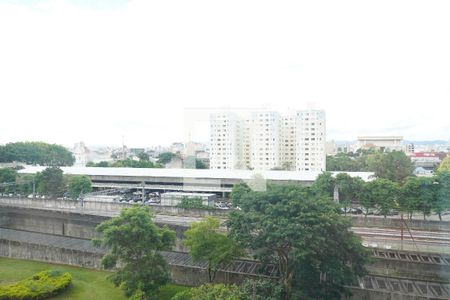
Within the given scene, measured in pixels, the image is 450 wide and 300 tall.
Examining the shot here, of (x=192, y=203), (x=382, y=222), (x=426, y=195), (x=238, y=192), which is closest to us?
(x=426, y=195)

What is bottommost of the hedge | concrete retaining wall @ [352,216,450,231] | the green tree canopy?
the hedge

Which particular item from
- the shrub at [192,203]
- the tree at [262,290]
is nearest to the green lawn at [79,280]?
the tree at [262,290]

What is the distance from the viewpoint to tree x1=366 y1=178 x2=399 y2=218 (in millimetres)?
10016

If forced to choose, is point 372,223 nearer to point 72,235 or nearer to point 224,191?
point 224,191

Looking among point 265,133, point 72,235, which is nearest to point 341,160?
point 265,133

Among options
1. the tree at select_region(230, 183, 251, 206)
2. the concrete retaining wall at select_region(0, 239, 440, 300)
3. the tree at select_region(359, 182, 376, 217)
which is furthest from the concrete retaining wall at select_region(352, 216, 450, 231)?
the concrete retaining wall at select_region(0, 239, 440, 300)

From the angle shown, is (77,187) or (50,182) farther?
(50,182)

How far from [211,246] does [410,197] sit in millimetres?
6688

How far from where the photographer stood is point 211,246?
616 cm

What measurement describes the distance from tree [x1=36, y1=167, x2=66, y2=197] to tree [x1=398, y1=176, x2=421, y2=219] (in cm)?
1333

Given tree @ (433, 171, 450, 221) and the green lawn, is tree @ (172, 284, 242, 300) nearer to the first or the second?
the green lawn

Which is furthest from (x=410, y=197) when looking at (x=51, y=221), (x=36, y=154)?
(x=36, y=154)

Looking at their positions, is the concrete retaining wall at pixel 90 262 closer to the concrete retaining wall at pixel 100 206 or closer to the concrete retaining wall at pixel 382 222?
the concrete retaining wall at pixel 100 206

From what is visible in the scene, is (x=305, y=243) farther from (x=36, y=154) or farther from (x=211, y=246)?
(x=36, y=154)
